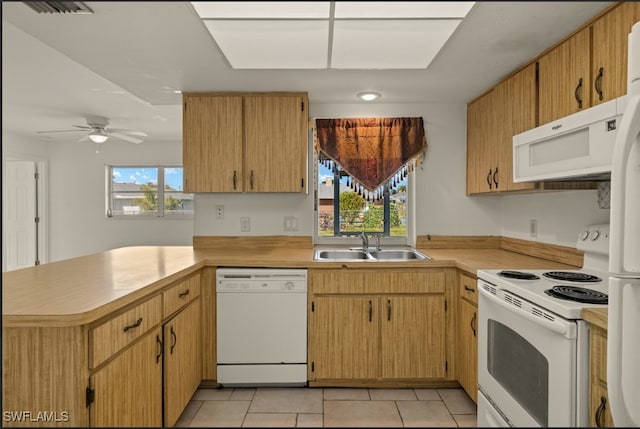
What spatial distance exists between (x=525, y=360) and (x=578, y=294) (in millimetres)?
357

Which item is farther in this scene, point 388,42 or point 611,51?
point 388,42

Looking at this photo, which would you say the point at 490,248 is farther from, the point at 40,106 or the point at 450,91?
the point at 40,106

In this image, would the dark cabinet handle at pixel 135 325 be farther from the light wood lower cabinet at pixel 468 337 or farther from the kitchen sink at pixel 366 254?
the light wood lower cabinet at pixel 468 337

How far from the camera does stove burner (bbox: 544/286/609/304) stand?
135cm

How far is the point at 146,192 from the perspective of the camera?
6152mm

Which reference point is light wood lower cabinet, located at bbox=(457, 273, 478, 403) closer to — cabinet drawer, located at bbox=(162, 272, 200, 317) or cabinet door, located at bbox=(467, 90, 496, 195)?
cabinet door, located at bbox=(467, 90, 496, 195)

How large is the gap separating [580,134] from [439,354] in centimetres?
153

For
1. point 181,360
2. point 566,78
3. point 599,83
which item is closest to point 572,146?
point 599,83

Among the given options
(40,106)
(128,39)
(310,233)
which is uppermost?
(40,106)

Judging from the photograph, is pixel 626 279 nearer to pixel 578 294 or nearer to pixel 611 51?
pixel 578 294

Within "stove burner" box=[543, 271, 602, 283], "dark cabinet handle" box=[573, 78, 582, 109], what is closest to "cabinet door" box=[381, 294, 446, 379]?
"stove burner" box=[543, 271, 602, 283]

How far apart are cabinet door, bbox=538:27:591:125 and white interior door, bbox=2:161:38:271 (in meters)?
6.72

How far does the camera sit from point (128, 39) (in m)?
1.76

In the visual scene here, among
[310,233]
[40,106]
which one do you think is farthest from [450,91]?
[40,106]
